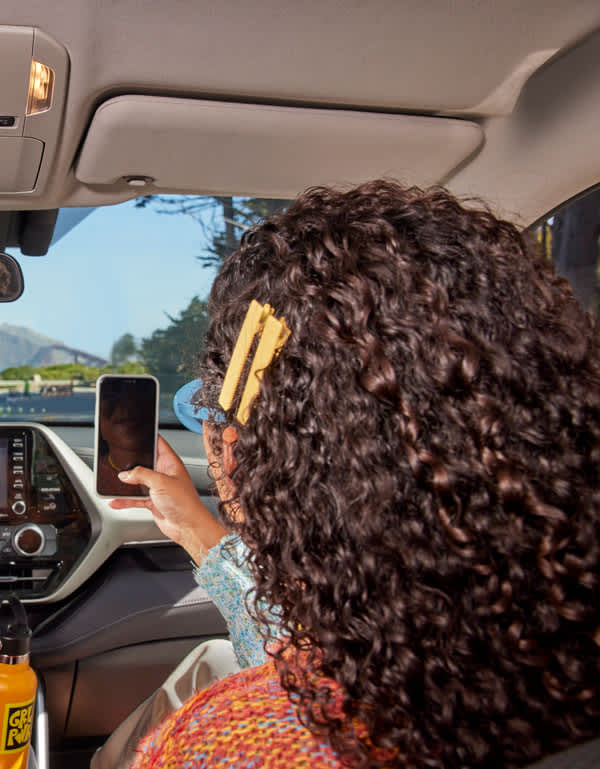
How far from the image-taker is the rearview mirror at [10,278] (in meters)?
2.34

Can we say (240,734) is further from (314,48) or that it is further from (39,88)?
(39,88)

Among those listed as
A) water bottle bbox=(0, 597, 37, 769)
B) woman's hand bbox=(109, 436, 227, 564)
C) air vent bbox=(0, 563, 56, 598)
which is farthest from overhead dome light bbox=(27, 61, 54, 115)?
air vent bbox=(0, 563, 56, 598)

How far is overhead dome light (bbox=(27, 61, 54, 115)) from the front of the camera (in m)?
1.43

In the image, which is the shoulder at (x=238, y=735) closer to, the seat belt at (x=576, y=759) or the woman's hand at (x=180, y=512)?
the seat belt at (x=576, y=759)

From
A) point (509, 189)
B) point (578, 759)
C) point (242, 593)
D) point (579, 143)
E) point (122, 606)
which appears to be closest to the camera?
point (578, 759)

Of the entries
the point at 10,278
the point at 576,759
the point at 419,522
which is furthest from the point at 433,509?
the point at 10,278

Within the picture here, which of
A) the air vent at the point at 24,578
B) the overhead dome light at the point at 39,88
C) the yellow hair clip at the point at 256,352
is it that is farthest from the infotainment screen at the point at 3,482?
the yellow hair clip at the point at 256,352

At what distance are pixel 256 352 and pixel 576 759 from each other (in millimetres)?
450

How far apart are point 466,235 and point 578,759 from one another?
474 millimetres

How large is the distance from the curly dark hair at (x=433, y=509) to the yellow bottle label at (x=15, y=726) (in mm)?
923

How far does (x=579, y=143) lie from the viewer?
176 cm

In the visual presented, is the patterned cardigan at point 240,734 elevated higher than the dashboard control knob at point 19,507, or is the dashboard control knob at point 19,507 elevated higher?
the patterned cardigan at point 240,734

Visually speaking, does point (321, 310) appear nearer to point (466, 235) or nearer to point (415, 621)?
point (466, 235)

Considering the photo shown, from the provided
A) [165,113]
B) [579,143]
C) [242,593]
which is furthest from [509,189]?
[242,593]
